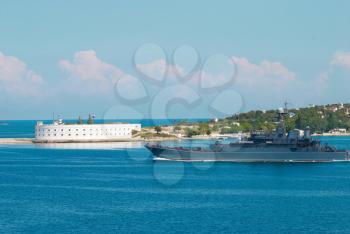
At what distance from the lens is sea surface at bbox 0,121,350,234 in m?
42.2

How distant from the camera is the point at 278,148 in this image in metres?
87.4

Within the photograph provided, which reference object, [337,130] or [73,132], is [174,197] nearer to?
[73,132]

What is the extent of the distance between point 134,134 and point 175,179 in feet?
286

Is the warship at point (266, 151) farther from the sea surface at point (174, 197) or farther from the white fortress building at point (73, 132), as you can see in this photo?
the white fortress building at point (73, 132)

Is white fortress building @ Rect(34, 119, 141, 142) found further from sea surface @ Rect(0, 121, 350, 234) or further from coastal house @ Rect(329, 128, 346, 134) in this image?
coastal house @ Rect(329, 128, 346, 134)

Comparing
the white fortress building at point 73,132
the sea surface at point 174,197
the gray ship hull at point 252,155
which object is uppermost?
the white fortress building at point 73,132

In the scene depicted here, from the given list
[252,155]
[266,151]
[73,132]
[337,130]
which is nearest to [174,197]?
[252,155]

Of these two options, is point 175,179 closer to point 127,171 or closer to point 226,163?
point 127,171

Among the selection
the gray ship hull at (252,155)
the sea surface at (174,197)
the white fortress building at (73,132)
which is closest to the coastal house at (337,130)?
the white fortress building at (73,132)

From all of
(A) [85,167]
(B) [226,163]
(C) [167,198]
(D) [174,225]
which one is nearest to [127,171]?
(A) [85,167]

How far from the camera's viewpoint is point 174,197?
176 feet

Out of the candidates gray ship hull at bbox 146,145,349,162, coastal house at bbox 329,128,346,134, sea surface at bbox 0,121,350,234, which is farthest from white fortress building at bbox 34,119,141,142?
coastal house at bbox 329,128,346,134

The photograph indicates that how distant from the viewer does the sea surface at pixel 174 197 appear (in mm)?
42188

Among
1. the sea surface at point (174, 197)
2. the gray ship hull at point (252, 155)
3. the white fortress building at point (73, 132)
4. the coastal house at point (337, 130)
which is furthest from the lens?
the coastal house at point (337, 130)
